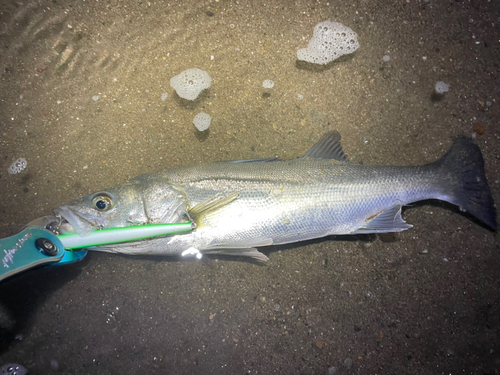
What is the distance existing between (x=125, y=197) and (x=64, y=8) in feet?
7.37

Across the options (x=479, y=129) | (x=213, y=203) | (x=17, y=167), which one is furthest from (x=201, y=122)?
(x=479, y=129)

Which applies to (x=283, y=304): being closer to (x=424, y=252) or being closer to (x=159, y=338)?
(x=159, y=338)

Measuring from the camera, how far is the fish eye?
7.32ft

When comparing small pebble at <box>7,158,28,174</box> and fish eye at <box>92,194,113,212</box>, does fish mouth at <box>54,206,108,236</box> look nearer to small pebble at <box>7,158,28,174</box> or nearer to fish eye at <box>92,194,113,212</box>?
fish eye at <box>92,194,113,212</box>

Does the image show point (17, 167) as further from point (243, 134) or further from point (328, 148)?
point (328, 148)

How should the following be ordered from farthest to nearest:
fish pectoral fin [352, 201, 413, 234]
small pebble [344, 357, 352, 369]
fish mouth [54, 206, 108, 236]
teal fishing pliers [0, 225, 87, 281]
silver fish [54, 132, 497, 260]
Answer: small pebble [344, 357, 352, 369] → fish pectoral fin [352, 201, 413, 234] → silver fish [54, 132, 497, 260] → fish mouth [54, 206, 108, 236] → teal fishing pliers [0, 225, 87, 281]

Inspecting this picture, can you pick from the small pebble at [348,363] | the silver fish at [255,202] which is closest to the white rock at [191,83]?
the silver fish at [255,202]

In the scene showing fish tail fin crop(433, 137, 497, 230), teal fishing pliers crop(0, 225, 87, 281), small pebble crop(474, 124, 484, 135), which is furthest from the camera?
small pebble crop(474, 124, 484, 135)

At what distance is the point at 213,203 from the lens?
228 centimetres

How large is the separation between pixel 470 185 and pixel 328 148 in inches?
52.2

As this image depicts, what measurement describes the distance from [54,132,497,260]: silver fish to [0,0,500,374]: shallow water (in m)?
0.45

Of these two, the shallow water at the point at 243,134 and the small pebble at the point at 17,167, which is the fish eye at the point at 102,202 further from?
the small pebble at the point at 17,167

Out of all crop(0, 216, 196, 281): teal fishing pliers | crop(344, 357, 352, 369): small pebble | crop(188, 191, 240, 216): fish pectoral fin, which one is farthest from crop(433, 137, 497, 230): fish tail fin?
crop(0, 216, 196, 281): teal fishing pliers

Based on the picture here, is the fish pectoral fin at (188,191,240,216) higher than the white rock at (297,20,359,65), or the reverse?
the white rock at (297,20,359,65)
